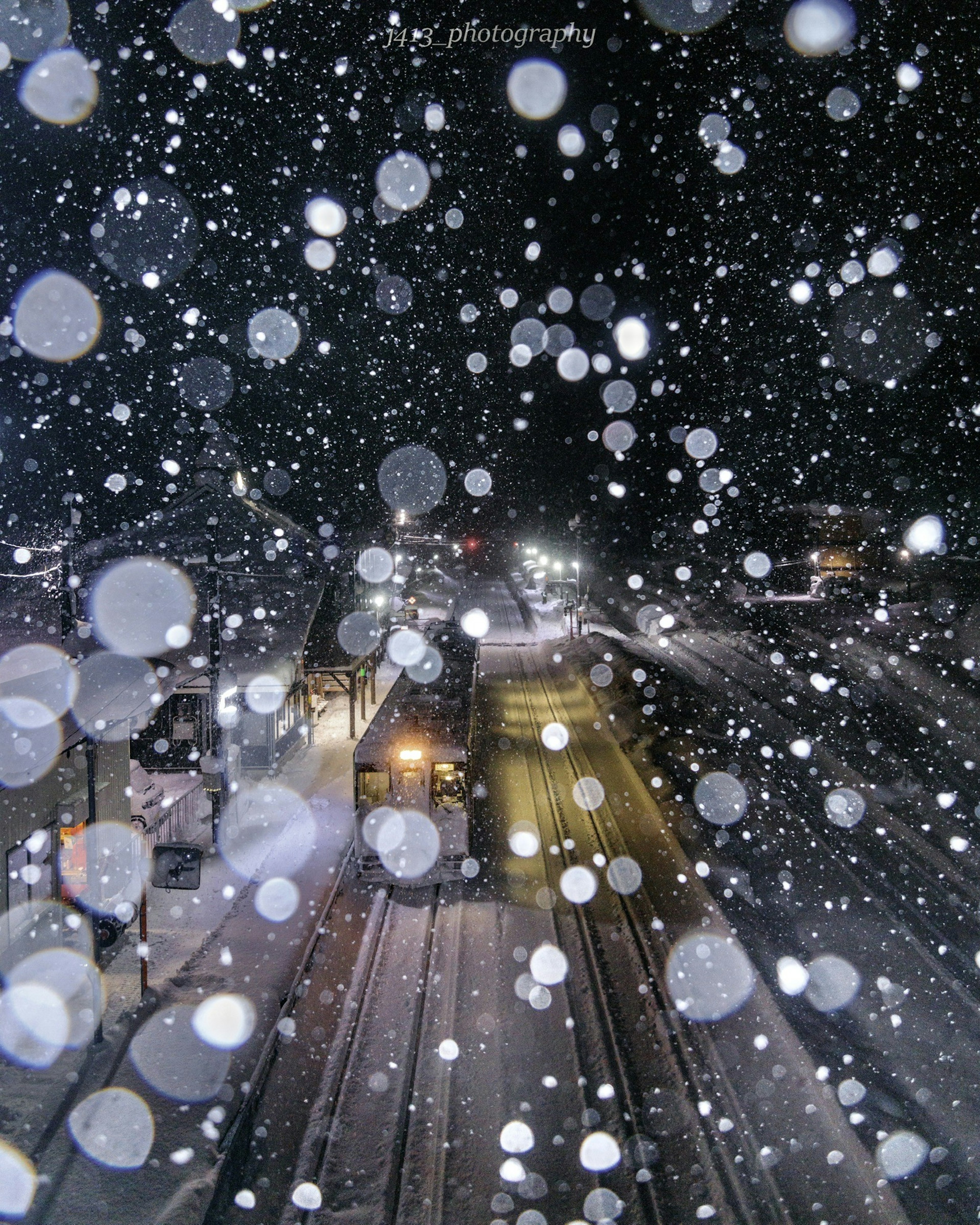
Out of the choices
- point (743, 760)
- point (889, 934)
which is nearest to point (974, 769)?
point (743, 760)

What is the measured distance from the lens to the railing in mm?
12102

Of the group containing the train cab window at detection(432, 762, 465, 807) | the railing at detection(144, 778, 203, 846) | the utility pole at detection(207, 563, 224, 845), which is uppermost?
the utility pole at detection(207, 563, 224, 845)

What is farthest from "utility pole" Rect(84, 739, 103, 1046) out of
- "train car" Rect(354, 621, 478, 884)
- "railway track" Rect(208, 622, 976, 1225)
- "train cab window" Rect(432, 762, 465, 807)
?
"train cab window" Rect(432, 762, 465, 807)

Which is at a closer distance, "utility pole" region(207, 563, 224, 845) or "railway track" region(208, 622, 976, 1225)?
"railway track" region(208, 622, 976, 1225)

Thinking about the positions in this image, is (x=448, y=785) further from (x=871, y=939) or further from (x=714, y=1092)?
(x=871, y=939)

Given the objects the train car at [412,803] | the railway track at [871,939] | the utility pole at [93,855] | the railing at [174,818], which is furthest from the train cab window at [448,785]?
the utility pole at [93,855]

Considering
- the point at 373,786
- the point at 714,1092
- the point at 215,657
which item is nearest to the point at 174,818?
the point at 215,657

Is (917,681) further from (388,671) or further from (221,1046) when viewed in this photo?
(221,1046)

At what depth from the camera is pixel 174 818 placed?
12.9 meters

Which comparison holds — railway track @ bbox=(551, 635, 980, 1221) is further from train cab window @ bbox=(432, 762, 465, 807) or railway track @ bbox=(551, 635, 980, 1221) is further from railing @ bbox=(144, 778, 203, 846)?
railing @ bbox=(144, 778, 203, 846)

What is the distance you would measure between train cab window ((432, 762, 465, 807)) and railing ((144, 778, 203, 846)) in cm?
493

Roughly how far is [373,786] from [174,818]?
4311 millimetres

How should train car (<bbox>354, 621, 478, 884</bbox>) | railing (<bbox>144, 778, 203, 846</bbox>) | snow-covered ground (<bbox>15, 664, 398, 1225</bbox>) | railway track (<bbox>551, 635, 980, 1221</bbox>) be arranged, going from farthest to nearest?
railing (<bbox>144, 778, 203, 846</bbox>)
train car (<bbox>354, 621, 478, 884</bbox>)
railway track (<bbox>551, 635, 980, 1221</bbox>)
snow-covered ground (<bbox>15, 664, 398, 1225</bbox>)

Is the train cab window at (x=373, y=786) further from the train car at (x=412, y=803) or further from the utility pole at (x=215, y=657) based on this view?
the utility pole at (x=215, y=657)
